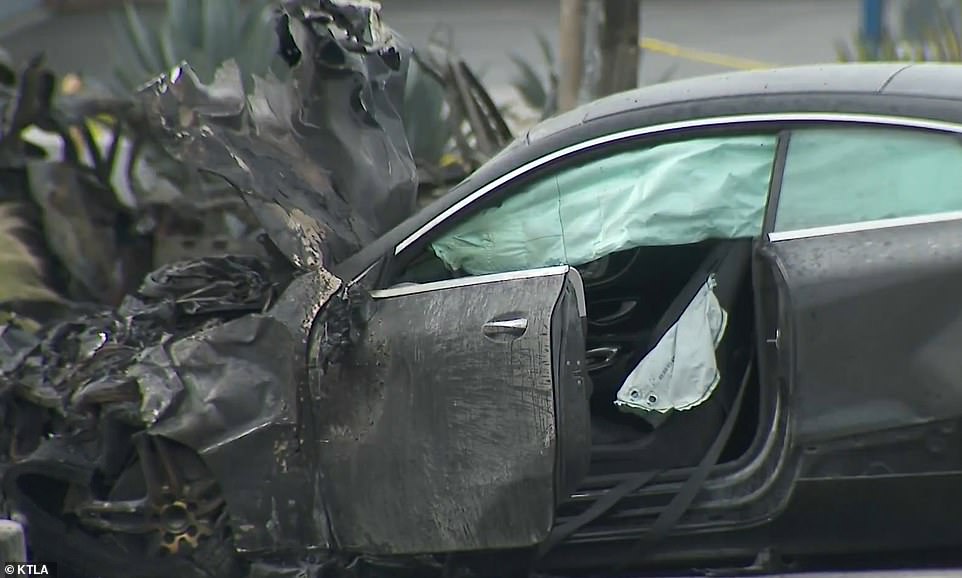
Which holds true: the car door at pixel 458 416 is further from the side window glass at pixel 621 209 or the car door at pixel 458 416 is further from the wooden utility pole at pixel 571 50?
the wooden utility pole at pixel 571 50

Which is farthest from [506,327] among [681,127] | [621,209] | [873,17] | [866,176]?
[873,17]

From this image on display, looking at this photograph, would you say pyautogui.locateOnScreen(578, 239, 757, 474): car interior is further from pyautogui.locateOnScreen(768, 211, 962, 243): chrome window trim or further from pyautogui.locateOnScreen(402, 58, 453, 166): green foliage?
pyautogui.locateOnScreen(402, 58, 453, 166): green foliage

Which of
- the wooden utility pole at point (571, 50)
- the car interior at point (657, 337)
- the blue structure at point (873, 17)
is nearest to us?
the car interior at point (657, 337)

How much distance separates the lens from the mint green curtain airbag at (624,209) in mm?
3762

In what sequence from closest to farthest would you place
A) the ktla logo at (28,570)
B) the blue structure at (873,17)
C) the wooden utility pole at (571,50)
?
1. the ktla logo at (28,570)
2. the wooden utility pole at (571,50)
3. the blue structure at (873,17)

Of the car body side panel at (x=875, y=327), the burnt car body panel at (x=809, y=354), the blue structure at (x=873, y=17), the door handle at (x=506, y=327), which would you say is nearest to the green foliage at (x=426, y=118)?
the burnt car body panel at (x=809, y=354)

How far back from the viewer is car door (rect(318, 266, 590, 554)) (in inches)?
144

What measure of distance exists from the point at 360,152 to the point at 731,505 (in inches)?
57.9

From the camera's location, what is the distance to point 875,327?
3.50 m

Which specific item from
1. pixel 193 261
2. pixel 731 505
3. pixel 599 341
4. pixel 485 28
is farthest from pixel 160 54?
pixel 485 28

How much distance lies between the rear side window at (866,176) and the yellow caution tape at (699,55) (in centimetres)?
1303

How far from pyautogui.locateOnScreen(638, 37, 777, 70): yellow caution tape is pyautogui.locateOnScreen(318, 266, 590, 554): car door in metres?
13.2

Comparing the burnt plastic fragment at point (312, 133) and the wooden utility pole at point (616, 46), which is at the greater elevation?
the wooden utility pole at point (616, 46)

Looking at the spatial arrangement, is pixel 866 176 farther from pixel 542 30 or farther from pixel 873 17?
pixel 542 30
